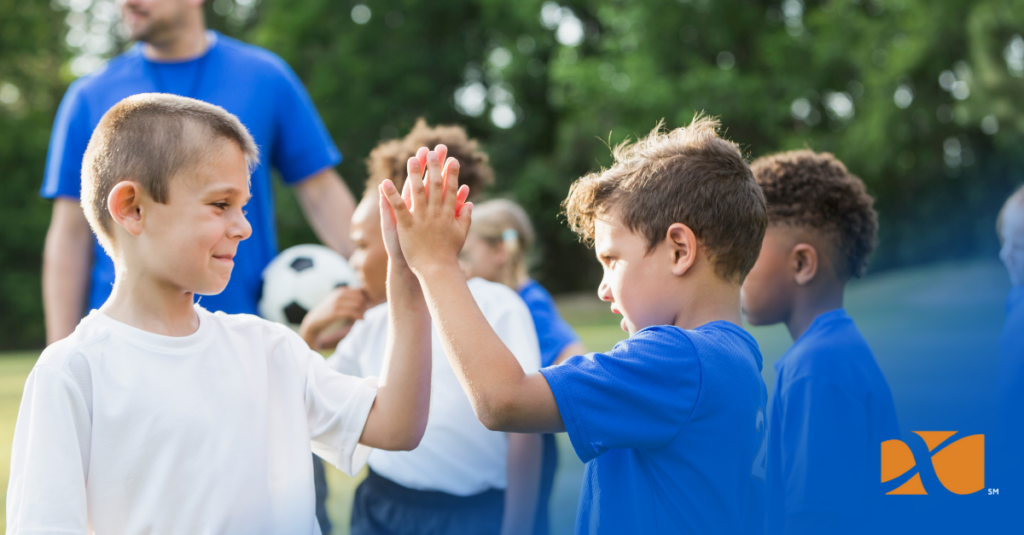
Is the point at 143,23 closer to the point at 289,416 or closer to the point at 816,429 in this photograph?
the point at 289,416

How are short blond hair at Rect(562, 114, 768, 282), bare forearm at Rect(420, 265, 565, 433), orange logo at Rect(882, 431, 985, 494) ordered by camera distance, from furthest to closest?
orange logo at Rect(882, 431, 985, 494) → short blond hair at Rect(562, 114, 768, 282) → bare forearm at Rect(420, 265, 565, 433)

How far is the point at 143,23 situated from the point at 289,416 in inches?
60.0

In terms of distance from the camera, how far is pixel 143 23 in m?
2.50

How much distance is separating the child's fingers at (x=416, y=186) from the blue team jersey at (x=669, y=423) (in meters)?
0.40

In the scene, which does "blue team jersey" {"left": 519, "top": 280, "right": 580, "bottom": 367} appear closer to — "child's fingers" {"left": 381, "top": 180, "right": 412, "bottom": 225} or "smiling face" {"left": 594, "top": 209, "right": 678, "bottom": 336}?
"smiling face" {"left": 594, "top": 209, "right": 678, "bottom": 336}

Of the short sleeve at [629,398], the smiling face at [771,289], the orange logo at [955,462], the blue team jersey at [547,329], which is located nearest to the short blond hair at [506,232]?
the blue team jersey at [547,329]

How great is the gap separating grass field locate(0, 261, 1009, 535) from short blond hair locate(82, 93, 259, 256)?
128 inches

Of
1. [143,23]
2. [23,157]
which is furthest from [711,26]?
[143,23]

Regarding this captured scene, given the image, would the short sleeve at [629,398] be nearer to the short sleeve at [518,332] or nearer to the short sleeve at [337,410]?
the short sleeve at [337,410]

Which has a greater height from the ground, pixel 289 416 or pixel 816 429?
pixel 816 429

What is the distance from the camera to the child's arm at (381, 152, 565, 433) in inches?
57.4

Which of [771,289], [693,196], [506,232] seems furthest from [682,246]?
[506,232]

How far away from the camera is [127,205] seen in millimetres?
1520

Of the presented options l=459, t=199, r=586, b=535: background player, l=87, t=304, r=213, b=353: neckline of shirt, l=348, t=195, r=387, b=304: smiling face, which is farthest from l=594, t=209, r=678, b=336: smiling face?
l=459, t=199, r=586, b=535: background player
